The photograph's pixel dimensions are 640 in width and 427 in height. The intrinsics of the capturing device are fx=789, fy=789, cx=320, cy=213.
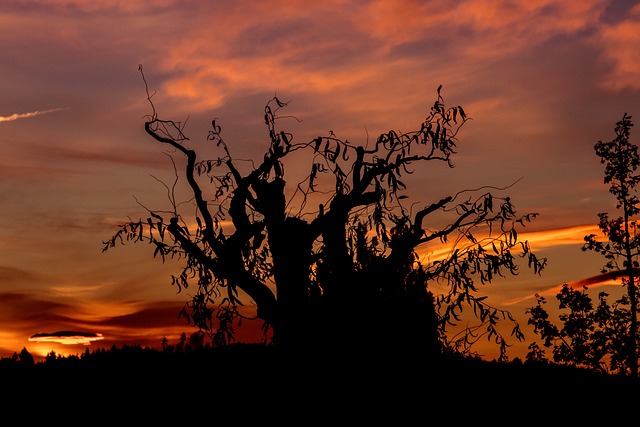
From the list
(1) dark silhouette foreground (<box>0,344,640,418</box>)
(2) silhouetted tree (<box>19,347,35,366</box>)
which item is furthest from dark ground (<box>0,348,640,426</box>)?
(2) silhouetted tree (<box>19,347,35,366</box>)

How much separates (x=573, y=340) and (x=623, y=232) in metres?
5.48

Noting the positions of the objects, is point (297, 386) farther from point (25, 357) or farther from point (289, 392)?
point (25, 357)

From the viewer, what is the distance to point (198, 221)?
19062 mm

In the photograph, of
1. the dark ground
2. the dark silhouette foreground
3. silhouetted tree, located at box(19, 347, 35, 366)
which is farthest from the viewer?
silhouetted tree, located at box(19, 347, 35, 366)

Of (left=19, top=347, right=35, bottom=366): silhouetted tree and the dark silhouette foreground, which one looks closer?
the dark silhouette foreground

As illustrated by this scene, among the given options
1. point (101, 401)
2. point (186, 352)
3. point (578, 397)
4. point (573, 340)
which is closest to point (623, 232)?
point (573, 340)

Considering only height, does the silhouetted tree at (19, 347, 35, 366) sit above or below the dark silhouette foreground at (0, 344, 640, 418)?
above

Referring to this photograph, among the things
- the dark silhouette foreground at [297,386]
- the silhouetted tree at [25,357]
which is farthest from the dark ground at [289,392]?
the silhouetted tree at [25,357]

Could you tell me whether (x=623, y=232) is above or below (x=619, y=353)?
above

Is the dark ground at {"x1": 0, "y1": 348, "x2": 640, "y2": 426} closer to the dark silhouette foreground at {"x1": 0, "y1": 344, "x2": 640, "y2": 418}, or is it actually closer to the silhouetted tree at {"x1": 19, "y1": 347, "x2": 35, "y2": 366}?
the dark silhouette foreground at {"x1": 0, "y1": 344, "x2": 640, "y2": 418}

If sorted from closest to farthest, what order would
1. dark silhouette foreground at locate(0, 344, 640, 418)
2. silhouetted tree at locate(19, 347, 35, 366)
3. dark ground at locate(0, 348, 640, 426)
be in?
dark ground at locate(0, 348, 640, 426) < dark silhouette foreground at locate(0, 344, 640, 418) < silhouetted tree at locate(19, 347, 35, 366)

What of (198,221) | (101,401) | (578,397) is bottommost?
(578,397)

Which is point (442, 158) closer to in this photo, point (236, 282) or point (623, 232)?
point (236, 282)

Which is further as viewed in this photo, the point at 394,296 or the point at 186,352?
the point at 186,352
